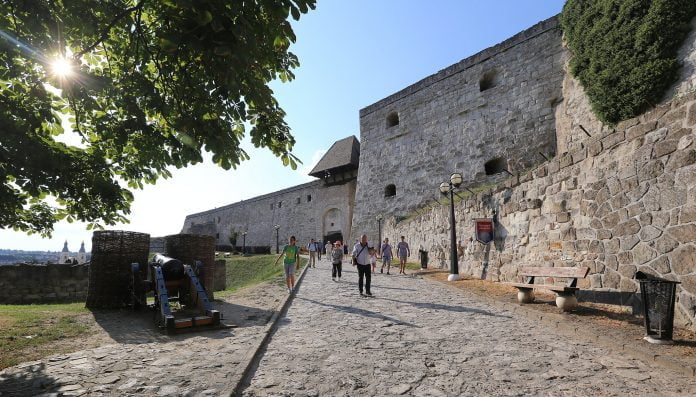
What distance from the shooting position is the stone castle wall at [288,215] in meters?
31.0

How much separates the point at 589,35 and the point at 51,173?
15.5 metres

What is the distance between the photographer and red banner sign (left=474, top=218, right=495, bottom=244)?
33.3ft

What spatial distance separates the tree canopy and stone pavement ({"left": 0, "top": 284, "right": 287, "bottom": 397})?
202 cm

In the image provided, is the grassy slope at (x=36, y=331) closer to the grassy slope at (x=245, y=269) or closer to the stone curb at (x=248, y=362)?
the stone curb at (x=248, y=362)

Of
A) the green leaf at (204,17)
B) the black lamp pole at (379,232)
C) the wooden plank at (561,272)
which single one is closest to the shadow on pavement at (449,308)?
the wooden plank at (561,272)

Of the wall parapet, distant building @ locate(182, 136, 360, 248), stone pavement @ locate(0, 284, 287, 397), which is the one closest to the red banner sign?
stone pavement @ locate(0, 284, 287, 397)

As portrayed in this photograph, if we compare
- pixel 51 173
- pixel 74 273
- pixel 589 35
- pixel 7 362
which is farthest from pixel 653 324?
pixel 74 273

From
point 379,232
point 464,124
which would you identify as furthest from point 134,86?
point 379,232

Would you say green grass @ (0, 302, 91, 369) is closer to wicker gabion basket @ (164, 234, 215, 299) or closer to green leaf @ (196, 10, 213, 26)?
wicker gabion basket @ (164, 234, 215, 299)

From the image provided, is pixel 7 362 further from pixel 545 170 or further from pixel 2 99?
pixel 545 170

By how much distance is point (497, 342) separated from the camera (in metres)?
4.50

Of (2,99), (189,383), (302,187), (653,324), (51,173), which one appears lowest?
(189,383)

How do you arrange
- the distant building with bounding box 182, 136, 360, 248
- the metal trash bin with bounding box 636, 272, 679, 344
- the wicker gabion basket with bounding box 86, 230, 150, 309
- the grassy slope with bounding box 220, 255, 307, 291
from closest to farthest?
the metal trash bin with bounding box 636, 272, 679, 344, the wicker gabion basket with bounding box 86, 230, 150, 309, the grassy slope with bounding box 220, 255, 307, 291, the distant building with bounding box 182, 136, 360, 248

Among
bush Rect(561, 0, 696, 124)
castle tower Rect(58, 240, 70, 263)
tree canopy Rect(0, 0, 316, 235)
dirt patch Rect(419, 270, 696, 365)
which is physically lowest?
castle tower Rect(58, 240, 70, 263)
